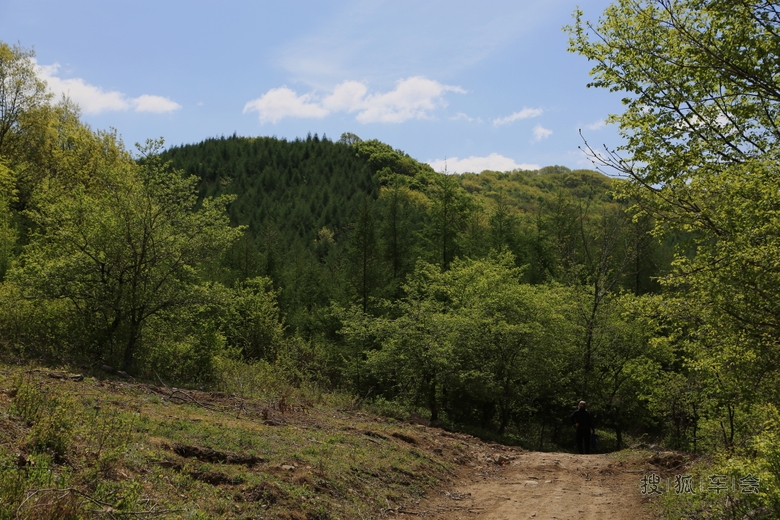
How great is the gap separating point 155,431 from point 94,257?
10606 mm

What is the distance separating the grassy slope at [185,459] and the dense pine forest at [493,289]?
4601 mm

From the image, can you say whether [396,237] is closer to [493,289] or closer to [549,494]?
[493,289]

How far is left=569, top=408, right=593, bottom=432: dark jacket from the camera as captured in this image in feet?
54.9

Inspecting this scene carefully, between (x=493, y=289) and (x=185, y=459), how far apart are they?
17.2 meters

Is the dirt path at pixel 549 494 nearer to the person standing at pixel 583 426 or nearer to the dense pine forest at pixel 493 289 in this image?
the dense pine forest at pixel 493 289

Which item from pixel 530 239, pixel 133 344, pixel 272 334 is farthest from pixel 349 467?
pixel 530 239

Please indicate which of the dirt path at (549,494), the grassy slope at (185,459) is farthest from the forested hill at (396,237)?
the grassy slope at (185,459)

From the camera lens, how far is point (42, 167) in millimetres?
28594

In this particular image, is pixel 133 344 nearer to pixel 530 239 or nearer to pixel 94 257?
pixel 94 257

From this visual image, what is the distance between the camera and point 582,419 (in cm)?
1691

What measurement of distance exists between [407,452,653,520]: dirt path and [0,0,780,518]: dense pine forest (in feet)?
4.36

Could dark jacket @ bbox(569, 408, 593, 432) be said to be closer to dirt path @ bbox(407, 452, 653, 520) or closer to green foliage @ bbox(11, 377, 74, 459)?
dirt path @ bbox(407, 452, 653, 520)

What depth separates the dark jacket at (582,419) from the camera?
16734 mm

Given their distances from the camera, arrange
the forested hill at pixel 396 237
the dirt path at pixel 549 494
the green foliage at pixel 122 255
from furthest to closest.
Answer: the forested hill at pixel 396 237 → the green foliage at pixel 122 255 → the dirt path at pixel 549 494
